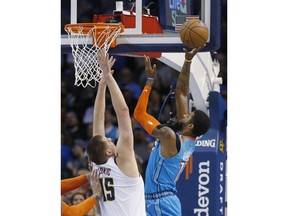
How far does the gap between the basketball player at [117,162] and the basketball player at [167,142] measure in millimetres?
124

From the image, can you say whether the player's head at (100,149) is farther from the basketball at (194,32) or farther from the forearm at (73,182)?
the basketball at (194,32)

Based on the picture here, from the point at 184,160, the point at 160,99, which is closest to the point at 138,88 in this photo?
the point at 160,99

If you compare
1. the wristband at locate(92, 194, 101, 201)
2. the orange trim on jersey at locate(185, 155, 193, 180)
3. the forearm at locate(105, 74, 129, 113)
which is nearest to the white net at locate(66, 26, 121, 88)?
the forearm at locate(105, 74, 129, 113)

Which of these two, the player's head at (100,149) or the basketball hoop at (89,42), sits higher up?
the basketball hoop at (89,42)

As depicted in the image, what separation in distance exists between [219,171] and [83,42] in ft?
5.43

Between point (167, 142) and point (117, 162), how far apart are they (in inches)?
16.9

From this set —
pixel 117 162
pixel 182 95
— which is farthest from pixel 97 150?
pixel 182 95

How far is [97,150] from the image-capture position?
747 centimetres

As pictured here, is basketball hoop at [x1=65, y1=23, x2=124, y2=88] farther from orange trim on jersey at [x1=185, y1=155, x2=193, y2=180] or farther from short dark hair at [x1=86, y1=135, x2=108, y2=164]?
orange trim on jersey at [x1=185, y1=155, x2=193, y2=180]

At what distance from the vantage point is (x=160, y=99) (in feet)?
25.3

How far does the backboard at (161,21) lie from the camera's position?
7.21 meters

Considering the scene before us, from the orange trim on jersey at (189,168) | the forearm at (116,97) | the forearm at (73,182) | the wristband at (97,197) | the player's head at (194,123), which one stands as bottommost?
the wristband at (97,197)

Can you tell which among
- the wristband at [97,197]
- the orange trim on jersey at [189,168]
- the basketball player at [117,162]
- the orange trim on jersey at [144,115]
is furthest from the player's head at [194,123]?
the wristband at [97,197]

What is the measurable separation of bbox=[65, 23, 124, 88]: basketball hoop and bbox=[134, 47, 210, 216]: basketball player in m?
0.37
